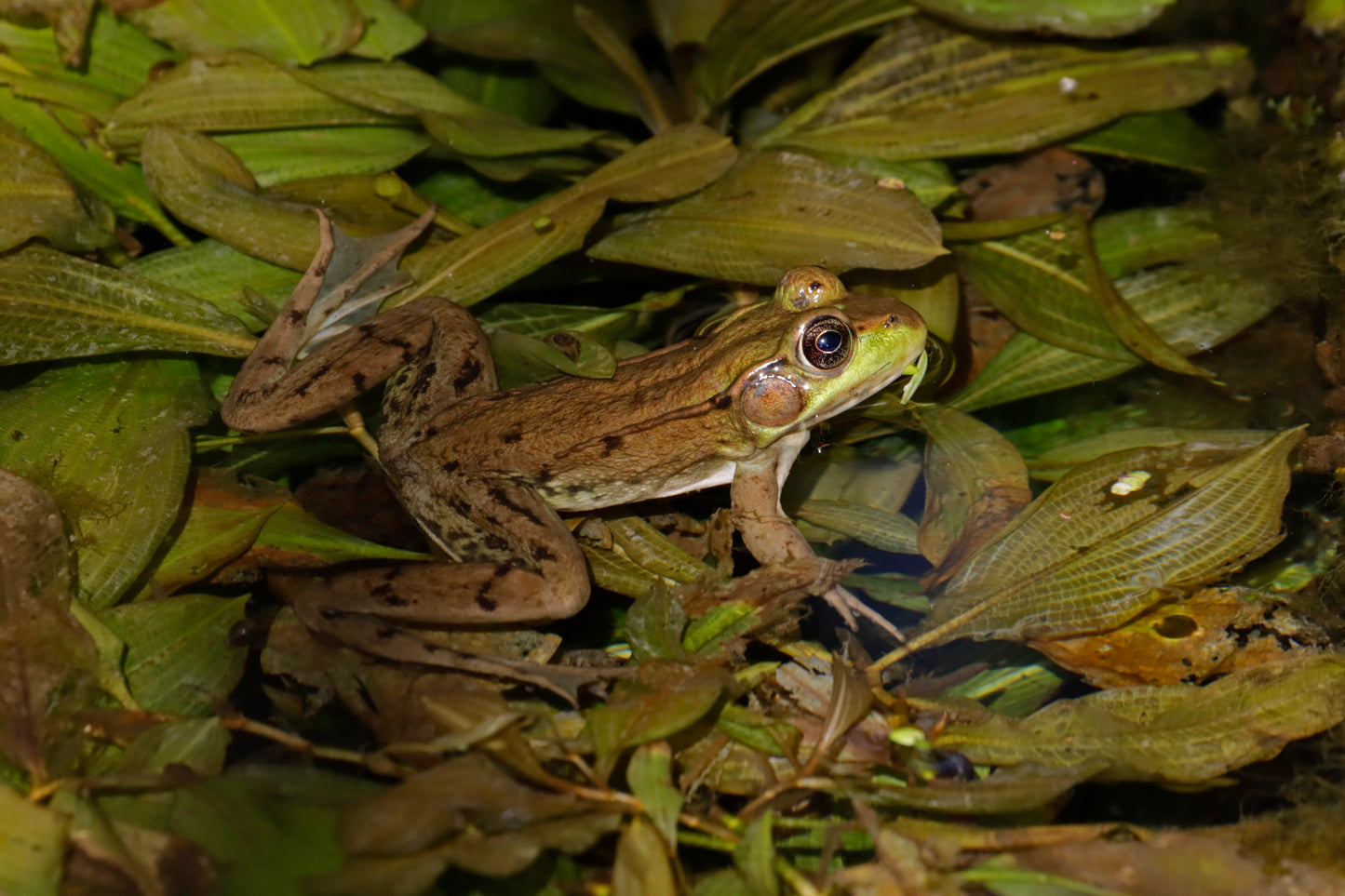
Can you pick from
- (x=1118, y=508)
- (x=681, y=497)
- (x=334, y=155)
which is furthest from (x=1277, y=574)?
(x=334, y=155)

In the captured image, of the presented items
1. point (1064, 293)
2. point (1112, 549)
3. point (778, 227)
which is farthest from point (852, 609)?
point (1064, 293)

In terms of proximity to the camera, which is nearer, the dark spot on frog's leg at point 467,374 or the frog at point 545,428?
the frog at point 545,428

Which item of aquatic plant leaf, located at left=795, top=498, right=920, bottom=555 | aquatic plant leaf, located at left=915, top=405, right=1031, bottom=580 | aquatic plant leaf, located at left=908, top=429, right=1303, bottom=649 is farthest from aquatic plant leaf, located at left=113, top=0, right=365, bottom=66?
aquatic plant leaf, located at left=908, top=429, right=1303, bottom=649

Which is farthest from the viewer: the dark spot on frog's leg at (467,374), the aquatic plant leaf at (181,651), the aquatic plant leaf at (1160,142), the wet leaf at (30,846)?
the aquatic plant leaf at (1160,142)

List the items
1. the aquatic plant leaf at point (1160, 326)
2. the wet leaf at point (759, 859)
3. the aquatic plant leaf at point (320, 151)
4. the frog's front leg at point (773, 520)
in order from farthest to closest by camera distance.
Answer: the aquatic plant leaf at point (320, 151), the aquatic plant leaf at point (1160, 326), the frog's front leg at point (773, 520), the wet leaf at point (759, 859)

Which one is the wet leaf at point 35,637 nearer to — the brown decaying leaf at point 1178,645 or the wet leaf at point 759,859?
the wet leaf at point 759,859

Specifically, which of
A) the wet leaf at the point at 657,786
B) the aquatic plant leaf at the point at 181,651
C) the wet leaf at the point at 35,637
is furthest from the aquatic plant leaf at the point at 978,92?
the wet leaf at the point at 35,637

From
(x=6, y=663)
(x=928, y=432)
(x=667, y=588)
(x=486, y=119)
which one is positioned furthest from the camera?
(x=486, y=119)

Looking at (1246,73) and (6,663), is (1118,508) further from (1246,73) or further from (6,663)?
(6,663)
